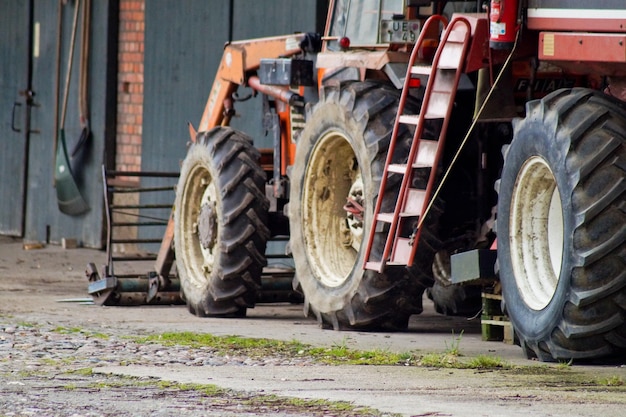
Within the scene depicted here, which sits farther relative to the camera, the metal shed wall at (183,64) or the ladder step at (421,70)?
the metal shed wall at (183,64)

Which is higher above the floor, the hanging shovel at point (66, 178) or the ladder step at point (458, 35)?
the ladder step at point (458, 35)

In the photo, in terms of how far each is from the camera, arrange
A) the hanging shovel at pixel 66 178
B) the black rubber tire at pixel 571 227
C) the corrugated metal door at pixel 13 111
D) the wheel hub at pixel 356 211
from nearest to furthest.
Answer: the black rubber tire at pixel 571 227
the wheel hub at pixel 356 211
the hanging shovel at pixel 66 178
the corrugated metal door at pixel 13 111

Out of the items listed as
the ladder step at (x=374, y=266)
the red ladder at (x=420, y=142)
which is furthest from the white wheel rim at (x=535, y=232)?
the ladder step at (x=374, y=266)

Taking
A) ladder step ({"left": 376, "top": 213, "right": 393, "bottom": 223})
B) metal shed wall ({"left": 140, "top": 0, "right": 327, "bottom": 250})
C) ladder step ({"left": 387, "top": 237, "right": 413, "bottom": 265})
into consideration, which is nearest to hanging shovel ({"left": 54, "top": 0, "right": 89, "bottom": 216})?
metal shed wall ({"left": 140, "top": 0, "right": 327, "bottom": 250})

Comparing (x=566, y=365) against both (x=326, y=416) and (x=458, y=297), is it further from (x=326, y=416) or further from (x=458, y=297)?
(x=458, y=297)

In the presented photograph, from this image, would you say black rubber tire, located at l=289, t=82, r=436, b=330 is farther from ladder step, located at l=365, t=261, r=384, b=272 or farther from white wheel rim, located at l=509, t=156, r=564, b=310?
white wheel rim, located at l=509, t=156, r=564, b=310

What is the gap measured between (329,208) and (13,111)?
30.9ft

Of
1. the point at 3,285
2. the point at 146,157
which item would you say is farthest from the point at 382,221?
the point at 146,157

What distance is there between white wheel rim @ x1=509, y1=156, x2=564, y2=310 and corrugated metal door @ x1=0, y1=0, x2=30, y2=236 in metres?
11.4

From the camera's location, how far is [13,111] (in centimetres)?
1872

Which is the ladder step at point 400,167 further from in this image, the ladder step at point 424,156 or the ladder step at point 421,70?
the ladder step at point 421,70

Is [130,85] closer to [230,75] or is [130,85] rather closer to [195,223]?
[230,75]

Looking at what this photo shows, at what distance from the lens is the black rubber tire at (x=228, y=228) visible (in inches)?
425

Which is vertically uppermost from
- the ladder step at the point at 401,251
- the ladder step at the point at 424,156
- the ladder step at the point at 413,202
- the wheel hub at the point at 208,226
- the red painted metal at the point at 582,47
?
the red painted metal at the point at 582,47
